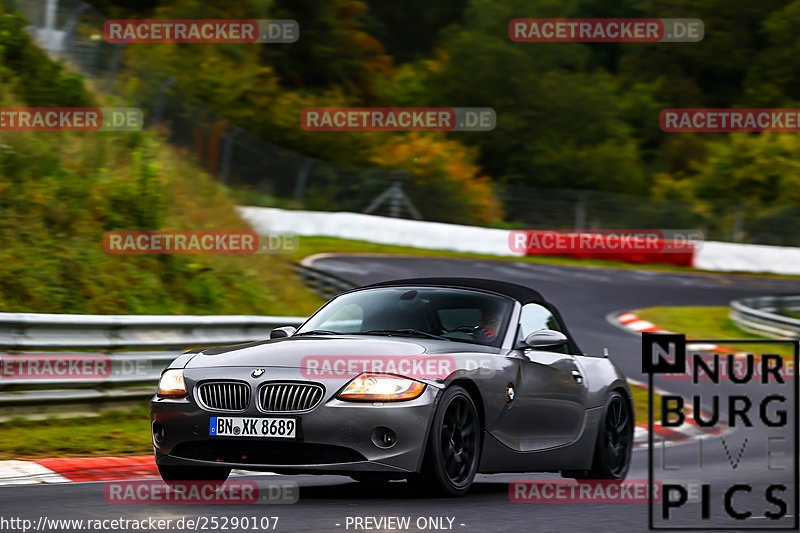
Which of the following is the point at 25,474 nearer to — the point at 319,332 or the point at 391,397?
the point at 319,332

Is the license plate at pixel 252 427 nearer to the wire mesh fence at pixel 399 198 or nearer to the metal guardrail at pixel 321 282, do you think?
the metal guardrail at pixel 321 282

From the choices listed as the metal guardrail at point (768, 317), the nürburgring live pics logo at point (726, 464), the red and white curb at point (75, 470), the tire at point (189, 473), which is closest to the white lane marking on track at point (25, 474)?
the red and white curb at point (75, 470)

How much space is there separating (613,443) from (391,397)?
286 centimetres

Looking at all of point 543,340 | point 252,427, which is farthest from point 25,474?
point 543,340

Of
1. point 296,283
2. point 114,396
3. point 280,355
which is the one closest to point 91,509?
point 280,355

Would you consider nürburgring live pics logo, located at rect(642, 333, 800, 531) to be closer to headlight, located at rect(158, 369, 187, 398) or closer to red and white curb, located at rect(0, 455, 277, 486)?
headlight, located at rect(158, 369, 187, 398)

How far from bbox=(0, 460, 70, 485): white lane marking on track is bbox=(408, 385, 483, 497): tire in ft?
7.80

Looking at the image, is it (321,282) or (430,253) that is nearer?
(321,282)

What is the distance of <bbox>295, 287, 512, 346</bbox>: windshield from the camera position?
8.05 metres

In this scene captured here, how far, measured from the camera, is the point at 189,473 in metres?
7.39

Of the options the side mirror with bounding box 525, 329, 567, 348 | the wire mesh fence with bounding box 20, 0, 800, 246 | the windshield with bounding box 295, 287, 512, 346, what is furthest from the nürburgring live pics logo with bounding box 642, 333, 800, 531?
the wire mesh fence with bounding box 20, 0, 800, 246

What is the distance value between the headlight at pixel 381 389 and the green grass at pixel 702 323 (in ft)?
53.6

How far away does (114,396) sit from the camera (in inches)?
434

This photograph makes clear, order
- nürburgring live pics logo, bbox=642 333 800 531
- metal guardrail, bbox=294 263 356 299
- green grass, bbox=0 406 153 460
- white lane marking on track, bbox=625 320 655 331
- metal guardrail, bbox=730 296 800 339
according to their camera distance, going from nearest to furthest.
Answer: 1. nürburgring live pics logo, bbox=642 333 800 531
2. green grass, bbox=0 406 153 460
3. metal guardrail, bbox=294 263 356 299
4. metal guardrail, bbox=730 296 800 339
5. white lane marking on track, bbox=625 320 655 331
